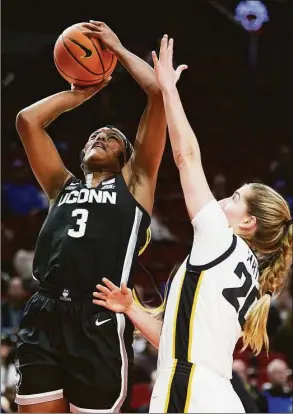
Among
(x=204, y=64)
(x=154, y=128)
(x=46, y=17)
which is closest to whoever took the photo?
(x=154, y=128)

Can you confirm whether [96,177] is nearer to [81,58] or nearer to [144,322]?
[81,58]

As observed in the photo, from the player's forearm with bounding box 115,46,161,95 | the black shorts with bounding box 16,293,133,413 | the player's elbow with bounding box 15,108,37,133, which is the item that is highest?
the player's forearm with bounding box 115,46,161,95

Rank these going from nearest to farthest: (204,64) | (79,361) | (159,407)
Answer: (159,407) → (79,361) → (204,64)

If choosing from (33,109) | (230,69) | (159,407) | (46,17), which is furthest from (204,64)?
(159,407)

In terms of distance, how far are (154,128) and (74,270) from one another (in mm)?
734

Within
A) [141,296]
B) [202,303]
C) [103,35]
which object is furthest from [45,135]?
[141,296]

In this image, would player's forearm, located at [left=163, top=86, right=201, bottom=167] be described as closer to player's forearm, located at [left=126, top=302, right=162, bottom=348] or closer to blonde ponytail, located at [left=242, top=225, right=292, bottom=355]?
blonde ponytail, located at [left=242, top=225, right=292, bottom=355]

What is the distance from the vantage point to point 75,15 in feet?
31.8

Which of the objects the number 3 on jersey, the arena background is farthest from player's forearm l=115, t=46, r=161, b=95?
the arena background

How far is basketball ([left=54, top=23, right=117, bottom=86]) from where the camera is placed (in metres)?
3.67

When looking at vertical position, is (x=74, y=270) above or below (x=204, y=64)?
below

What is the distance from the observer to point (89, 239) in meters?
3.49

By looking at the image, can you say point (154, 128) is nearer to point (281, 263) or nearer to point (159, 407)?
point (281, 263)

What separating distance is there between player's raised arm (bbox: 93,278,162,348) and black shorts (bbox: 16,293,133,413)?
5 centimetres
